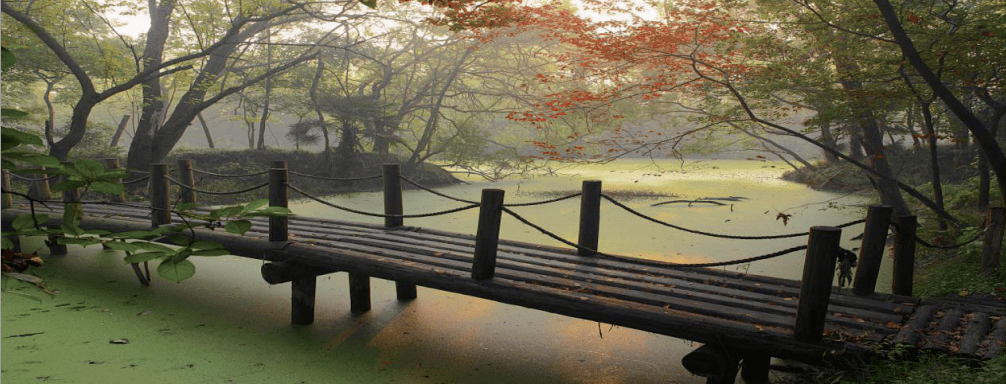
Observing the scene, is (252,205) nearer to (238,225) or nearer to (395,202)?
(238,225)

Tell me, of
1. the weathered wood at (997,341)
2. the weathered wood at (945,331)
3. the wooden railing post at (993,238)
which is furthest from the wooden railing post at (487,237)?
the wooden railing post at (993,238)

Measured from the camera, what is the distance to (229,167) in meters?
13.9

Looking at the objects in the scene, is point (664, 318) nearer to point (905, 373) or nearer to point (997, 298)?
point (905, 373)

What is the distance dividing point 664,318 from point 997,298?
2.47 m

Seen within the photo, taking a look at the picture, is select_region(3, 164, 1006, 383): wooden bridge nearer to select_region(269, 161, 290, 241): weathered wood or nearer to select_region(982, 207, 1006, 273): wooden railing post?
select_region(269, 161, 290, 241): weathered wood

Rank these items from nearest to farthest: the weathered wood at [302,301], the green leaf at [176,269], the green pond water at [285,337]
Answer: the green leaf at [176,269] < the green pond water at [285,337] < the weathered wood at [302,301]

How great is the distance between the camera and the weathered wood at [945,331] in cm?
307

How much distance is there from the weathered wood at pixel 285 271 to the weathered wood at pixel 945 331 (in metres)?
3.88

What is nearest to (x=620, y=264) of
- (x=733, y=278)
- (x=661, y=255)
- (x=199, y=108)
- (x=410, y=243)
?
(x=733, y=278)

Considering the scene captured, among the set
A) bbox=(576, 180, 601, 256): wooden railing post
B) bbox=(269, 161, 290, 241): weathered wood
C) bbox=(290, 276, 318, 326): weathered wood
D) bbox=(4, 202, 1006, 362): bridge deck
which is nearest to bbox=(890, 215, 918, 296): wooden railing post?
bbox=(4, 202, 1006, 362): bridge deck

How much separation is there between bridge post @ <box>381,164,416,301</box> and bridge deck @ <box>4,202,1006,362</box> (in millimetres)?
276

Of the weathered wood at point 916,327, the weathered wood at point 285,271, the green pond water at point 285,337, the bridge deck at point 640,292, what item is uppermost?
the weathered wood at point 916,327

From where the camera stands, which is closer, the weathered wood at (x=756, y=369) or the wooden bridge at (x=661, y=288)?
the wooden bridge at (x=661, y=288)

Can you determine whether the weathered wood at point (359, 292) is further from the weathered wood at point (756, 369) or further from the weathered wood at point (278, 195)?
the weathered wood at point (756, 369)
